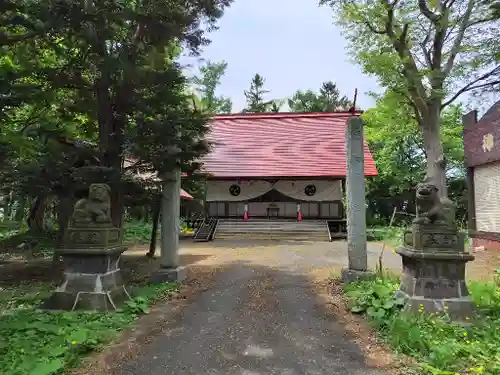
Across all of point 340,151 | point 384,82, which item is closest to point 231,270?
point 384,82

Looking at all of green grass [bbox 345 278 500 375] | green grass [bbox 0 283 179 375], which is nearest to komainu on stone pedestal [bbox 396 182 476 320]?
green grass [bbox 345 278 500 375]

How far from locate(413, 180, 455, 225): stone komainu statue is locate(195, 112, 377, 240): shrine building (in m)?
11.5

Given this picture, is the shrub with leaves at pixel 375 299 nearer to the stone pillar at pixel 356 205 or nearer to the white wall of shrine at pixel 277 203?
the stone pillar at pixel 356 205

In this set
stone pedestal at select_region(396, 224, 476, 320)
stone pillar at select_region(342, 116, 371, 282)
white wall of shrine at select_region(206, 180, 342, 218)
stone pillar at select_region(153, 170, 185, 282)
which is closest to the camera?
stone pedestal at select_region(396, 224, 476, 320)

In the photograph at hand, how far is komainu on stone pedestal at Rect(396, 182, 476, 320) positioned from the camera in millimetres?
5055

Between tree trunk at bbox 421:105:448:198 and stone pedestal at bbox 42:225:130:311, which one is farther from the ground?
tree trunk at bbox 421:105:448:198

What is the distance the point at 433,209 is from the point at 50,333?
5.39m

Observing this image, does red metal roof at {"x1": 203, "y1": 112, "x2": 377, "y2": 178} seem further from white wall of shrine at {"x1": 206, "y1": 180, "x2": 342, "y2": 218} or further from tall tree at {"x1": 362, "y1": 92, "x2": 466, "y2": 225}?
tall tree at {"x1": 362, "y1": 92, "x2": 466, "y2": 225}

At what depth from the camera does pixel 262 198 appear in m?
19.6

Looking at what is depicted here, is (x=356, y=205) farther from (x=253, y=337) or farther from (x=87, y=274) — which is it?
(x=87, y=274)

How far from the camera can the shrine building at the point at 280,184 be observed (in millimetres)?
17844

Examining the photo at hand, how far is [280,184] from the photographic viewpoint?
62.8 feet

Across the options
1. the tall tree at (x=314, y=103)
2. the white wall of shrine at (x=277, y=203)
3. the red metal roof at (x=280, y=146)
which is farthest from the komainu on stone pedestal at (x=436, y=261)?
the tall tree at (x=314, y=103)

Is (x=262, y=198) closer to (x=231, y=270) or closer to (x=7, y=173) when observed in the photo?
(x=231, y=270)
